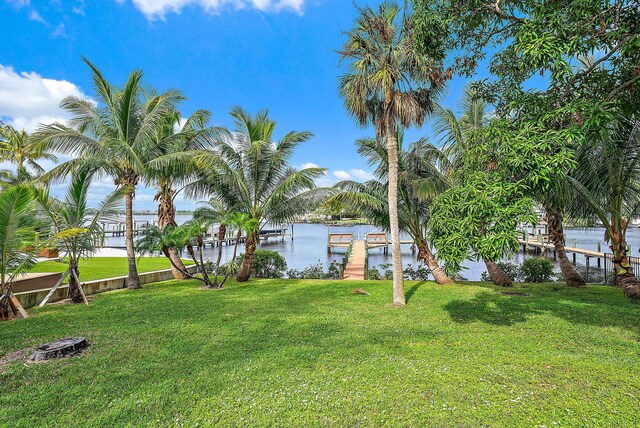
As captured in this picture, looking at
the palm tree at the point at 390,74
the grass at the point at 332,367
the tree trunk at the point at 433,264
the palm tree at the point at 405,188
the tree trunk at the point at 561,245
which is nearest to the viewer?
the grass at the point at 332,367

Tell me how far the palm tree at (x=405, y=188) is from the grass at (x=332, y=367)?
12.0 feet

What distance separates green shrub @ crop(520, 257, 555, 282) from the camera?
12438mm

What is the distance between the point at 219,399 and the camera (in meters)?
3.29

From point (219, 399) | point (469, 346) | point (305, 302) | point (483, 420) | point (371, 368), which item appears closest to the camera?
point (483, 420)

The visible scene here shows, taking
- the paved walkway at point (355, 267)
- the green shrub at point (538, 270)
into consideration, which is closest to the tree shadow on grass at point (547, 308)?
the green shrub at point (538, 270)

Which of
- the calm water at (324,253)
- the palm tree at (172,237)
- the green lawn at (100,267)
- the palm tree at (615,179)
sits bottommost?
the calm water at (324,253)

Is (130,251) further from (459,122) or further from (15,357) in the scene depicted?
(459,122)

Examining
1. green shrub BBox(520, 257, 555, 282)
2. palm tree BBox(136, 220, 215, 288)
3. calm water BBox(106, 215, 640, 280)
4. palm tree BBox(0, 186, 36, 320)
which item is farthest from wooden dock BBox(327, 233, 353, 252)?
palm tree BBox(0, 186, 36, 320)

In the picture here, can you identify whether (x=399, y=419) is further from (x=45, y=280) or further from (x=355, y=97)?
(x=45, y=280)

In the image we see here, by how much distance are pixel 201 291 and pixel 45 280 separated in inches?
165

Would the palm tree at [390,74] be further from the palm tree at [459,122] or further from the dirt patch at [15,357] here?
the dirt patch at [15,357]

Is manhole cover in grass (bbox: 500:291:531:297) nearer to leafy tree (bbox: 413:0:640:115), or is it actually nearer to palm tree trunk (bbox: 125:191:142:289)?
leafy tree (bbox: 413:0:640:115)

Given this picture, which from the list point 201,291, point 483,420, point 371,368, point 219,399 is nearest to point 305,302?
point 201,291

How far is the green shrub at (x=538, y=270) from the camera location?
490 inches
